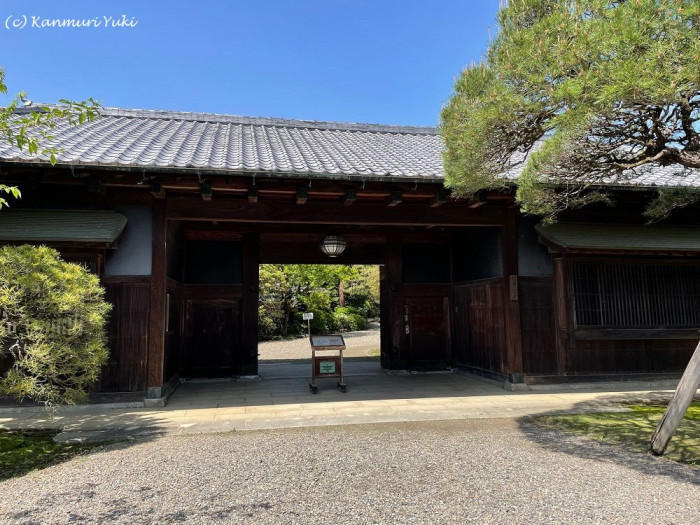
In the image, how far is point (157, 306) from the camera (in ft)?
21.4

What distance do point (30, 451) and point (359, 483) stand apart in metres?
3.43

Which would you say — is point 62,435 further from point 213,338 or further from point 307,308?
point 307,308

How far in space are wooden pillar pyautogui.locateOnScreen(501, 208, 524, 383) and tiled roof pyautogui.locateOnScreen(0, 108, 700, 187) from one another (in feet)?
3.59

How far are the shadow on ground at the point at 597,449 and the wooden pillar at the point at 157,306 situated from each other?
5093mm

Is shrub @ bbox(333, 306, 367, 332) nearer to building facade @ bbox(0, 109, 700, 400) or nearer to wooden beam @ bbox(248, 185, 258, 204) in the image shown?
building facade @ bbox(0, 109, 700, 400)

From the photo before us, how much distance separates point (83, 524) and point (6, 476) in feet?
4.83

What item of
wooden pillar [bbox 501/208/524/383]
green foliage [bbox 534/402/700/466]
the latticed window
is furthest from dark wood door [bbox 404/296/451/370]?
green foliage [bbox 534/402/700/466]

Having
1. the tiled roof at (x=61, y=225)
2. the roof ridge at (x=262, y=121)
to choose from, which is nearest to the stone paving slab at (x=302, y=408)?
the tiled roof at (x=61, y=225)

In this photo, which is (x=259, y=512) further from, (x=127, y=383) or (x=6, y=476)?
(x=127, y=383)

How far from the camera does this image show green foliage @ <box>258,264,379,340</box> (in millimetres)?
21234

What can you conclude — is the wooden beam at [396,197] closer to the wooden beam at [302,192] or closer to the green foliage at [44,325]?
the wooden beam at [302,192]

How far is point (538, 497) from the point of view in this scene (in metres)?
3.20

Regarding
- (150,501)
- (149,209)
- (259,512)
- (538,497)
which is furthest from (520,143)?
(149,209)

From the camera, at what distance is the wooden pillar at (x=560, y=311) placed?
297 inches
